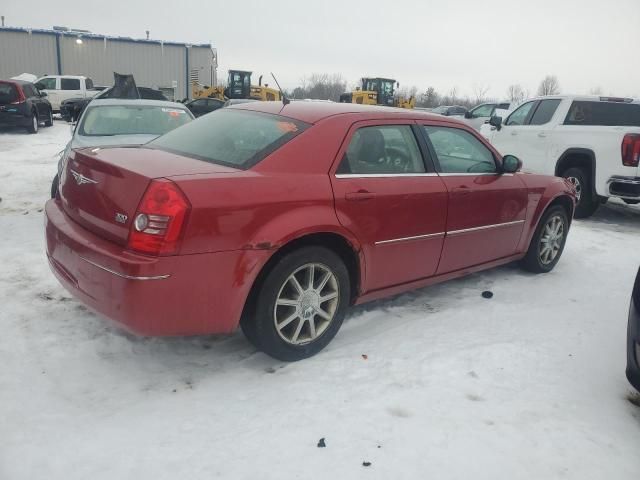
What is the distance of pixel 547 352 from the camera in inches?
138

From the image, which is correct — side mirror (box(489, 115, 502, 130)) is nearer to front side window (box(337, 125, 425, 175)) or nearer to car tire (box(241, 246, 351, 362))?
front side window (box(337, 125, 425, 175))

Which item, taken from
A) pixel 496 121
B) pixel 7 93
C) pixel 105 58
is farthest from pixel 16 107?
pixel 105 58

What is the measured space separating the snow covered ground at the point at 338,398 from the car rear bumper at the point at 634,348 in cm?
30

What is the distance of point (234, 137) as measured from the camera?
3.38 metres

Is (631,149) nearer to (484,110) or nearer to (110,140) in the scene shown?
(110,140)

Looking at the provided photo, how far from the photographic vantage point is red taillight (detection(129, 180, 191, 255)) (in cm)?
255

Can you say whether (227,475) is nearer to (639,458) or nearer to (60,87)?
(639,458)

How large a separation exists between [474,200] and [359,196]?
4.20 ft

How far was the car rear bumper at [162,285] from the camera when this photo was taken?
8.37 ft

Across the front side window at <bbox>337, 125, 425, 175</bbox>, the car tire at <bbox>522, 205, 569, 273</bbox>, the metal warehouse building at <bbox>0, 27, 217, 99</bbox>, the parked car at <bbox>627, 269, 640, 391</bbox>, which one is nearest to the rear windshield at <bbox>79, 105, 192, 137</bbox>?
the front side window at <bbox>337, 125, 425, 175</bbox>

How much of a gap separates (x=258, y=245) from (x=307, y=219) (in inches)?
13.9

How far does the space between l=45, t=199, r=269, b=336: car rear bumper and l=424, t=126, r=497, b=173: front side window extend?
187 cm

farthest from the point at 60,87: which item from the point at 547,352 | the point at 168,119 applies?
the point at 547,352

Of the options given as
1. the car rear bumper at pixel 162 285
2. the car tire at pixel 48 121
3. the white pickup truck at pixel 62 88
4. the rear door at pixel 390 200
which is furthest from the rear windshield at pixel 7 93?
the rear door at pixel 390 200
